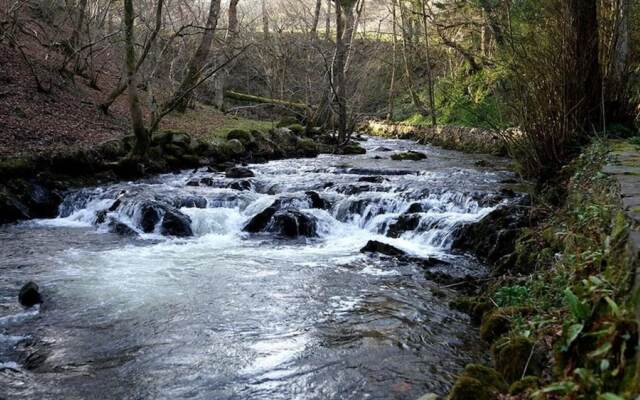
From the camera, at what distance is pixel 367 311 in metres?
6.17

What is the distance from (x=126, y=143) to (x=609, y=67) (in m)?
12.1

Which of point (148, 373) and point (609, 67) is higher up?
point (609, 67)

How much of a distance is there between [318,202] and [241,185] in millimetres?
2582

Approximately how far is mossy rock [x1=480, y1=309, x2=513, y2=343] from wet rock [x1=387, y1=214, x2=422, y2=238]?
4929 millimetres

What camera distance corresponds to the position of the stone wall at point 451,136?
19797 millimetres

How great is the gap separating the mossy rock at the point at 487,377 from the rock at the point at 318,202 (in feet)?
27.0

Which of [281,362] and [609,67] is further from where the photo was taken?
[609,67]

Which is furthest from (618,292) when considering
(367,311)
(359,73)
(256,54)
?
(256,54)

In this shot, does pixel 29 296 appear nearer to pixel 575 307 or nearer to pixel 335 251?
pixel 335 251

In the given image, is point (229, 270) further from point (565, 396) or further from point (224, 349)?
point (565, 396)

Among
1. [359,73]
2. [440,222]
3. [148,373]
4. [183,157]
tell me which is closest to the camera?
[148,373]

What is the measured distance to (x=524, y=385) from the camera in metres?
3.33

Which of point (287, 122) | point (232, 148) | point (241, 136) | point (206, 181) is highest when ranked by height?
point (287, 122)

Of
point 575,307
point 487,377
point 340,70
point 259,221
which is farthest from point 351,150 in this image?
point 575,307
